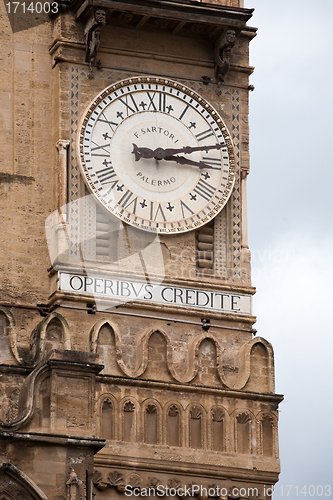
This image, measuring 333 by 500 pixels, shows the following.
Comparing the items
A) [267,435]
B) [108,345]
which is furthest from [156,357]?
[267,435]

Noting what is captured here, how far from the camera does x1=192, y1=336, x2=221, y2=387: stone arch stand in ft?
94.3

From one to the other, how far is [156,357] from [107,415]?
1269 millimetres

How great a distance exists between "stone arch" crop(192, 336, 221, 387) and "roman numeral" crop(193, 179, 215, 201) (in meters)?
2.24

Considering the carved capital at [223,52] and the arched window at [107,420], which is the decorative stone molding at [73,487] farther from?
the carved capital at [223,52]

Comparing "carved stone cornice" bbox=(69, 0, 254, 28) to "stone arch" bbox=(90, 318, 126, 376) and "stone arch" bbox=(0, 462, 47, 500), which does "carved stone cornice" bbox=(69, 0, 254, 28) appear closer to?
"stone arch" bbox=(90, 318, 126, 376)

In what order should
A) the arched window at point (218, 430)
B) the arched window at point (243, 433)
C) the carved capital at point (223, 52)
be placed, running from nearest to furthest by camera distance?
the arched window at point (218, 430) < the arched window at point (243, 433) < the carved capital at point (223, 52)

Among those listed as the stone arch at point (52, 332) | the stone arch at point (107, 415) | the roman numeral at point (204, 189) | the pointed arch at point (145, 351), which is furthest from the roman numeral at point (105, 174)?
the stone arch at point (107, 415)

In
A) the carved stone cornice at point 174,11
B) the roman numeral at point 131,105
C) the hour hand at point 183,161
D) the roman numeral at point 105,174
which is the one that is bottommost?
the roman numeral at point 105,174

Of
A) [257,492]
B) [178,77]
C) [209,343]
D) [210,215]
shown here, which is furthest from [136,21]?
[257,492]

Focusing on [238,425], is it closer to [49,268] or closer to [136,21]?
[49,268]

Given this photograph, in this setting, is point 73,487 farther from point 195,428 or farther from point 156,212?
point 156,212

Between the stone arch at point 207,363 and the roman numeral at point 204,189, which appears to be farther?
the roman numeral at point 204,189

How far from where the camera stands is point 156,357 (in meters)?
28.6

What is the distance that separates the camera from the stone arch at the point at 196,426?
28.3 m
